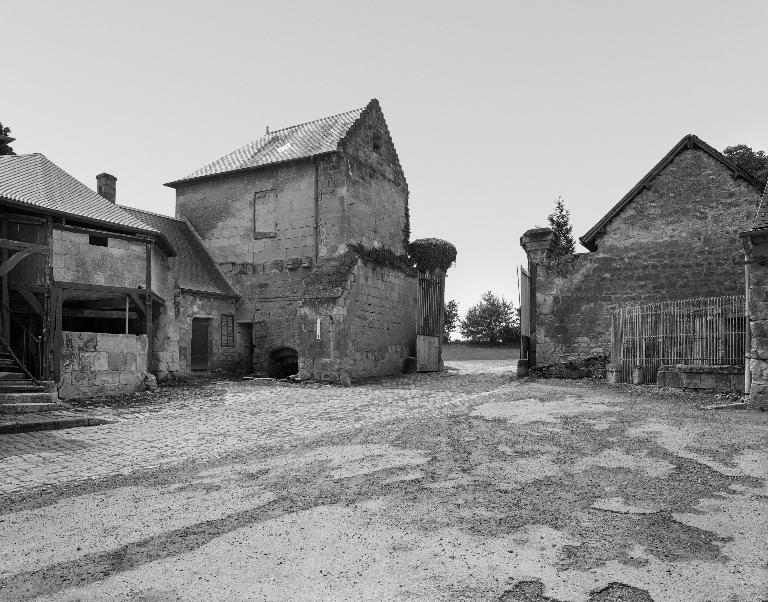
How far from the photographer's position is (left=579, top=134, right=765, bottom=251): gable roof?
1574 centimetres

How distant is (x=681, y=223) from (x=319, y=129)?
40.2 ft

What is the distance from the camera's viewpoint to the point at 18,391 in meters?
11.5

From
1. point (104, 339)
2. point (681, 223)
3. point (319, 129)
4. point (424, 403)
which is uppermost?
point (319, 129)

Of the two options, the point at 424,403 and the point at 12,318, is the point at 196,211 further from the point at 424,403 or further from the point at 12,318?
the point at 424,403

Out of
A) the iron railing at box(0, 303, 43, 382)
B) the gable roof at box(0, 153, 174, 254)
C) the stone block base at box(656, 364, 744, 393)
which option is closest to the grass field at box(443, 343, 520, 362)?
the stone block base at box(656, 364, 744, 393)

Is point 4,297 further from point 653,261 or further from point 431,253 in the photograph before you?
point 653,261

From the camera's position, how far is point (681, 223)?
1634 centimetres

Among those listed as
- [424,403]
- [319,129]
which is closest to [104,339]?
[424,403]

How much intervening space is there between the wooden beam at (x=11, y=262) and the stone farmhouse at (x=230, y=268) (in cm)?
32

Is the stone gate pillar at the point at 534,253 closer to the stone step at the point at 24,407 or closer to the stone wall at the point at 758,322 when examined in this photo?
the stone wall at the point at 758,322

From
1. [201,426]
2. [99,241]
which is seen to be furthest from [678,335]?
[99,241]

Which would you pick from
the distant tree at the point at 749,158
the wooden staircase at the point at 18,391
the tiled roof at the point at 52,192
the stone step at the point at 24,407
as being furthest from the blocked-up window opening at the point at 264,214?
the distant tree at the point at 749,158

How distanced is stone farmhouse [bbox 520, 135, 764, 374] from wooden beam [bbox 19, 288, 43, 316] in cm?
1297

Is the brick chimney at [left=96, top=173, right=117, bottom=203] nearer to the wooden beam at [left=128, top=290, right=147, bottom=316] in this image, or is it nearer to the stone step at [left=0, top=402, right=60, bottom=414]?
the wooden beam at [left=128, top=290, right=147, bottom=316]
